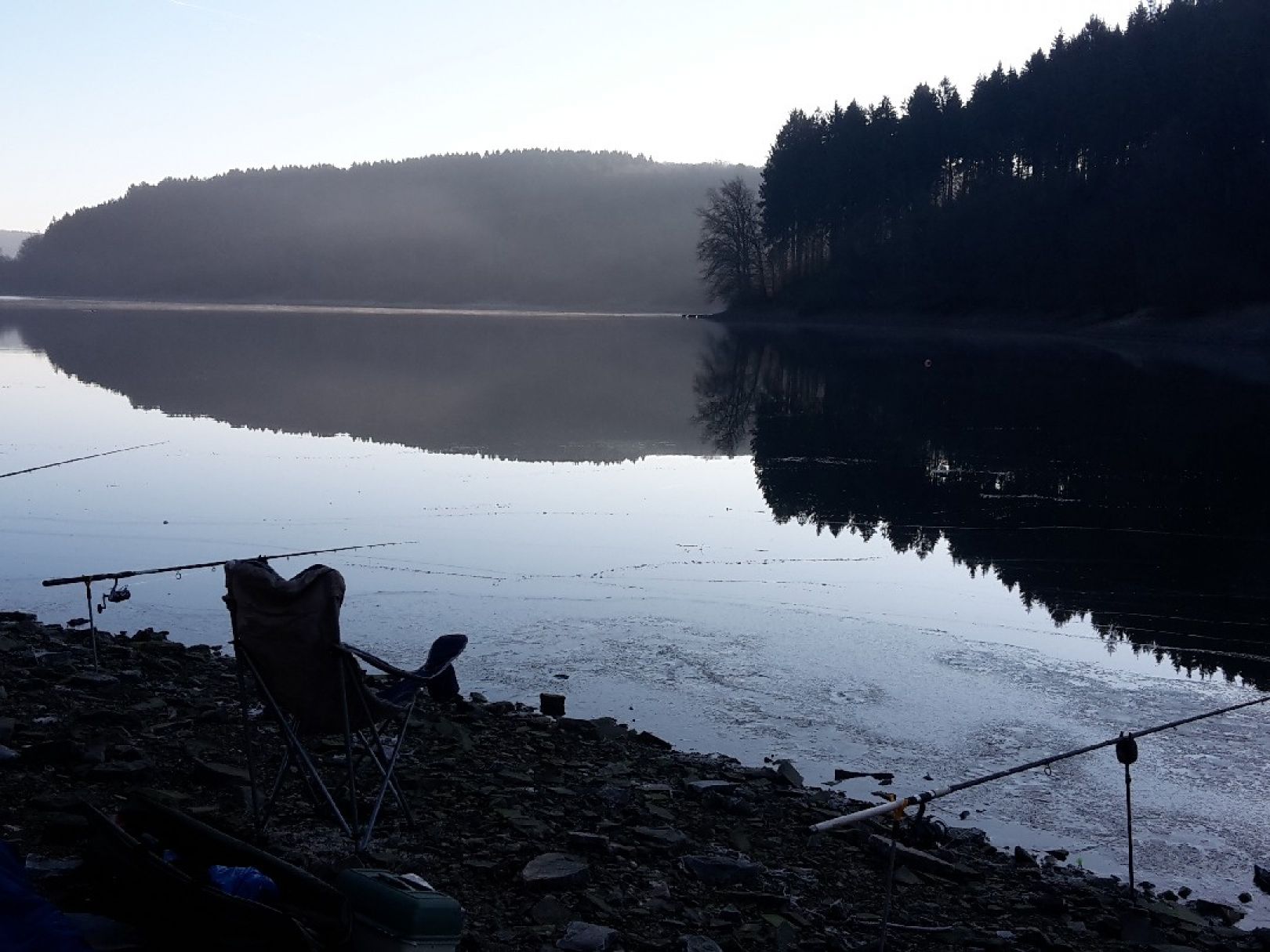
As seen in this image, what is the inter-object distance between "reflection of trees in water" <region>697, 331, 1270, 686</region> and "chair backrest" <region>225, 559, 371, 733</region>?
7.92m

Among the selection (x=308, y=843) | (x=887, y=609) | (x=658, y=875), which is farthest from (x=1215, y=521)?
(x=308, y=843)

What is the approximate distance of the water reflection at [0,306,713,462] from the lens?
26266 mm

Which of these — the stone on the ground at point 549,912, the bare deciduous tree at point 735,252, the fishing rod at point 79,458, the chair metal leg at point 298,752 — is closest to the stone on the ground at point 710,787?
the stone on the ground at point 549,912

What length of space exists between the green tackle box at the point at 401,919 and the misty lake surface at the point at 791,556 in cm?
405

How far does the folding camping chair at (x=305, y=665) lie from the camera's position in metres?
5.39

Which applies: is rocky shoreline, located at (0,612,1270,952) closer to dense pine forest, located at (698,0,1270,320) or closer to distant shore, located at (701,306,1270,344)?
distant shore, located at (701,306,1270,344)

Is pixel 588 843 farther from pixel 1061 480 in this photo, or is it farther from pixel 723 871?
pixel 1061 480

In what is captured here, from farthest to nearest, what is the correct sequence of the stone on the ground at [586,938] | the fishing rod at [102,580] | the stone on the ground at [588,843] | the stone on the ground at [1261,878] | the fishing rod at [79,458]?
the fishing rod at [79,458] → the fishing rod at [102,580] → the stone on the ground at [1261,878] → the stone on the ground at [588,843] → the stone on the ground at [586,938]

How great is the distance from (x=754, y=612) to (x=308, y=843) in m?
7.10

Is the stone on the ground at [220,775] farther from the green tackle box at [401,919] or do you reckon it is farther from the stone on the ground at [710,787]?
the stone on the ground at [710,787]

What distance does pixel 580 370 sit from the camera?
45.7m

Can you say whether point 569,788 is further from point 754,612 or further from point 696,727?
point 754,612

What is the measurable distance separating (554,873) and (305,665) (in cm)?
142

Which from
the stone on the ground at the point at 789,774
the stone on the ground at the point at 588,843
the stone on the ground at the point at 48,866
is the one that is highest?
the stone on the ground at the point at 48,866
